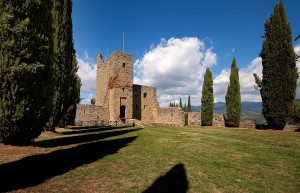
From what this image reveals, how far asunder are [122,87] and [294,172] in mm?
26765

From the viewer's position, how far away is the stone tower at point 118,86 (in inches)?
→ 1233

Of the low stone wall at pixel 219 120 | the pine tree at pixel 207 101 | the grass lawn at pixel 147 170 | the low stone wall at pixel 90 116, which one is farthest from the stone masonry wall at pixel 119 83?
the grass lawn at pixel 147 170

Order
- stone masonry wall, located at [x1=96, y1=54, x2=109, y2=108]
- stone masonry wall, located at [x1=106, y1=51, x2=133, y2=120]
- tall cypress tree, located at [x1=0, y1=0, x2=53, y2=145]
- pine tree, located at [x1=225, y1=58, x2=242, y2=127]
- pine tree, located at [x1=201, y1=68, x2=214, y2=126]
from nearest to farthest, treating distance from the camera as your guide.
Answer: tall cypress tree, located at [x1=0, y1=0, x2=53, y2=145] < pine tree, located at [x1=225, y1=58, x2=242, y2=127] < pine tree, located at [x1=201, y1=68, x2=214, y2=126] < stone masonry wall, located at [x1=106, y1=51, x2=133, y2=120] < stone masonry wall, located at [x1=96, y1=54, x2=109, y2=108]

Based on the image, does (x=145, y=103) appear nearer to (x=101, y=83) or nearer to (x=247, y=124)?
(x=101, y=83)

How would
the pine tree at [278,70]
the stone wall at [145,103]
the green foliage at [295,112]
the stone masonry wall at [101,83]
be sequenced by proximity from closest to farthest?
the green foliage at [295,112], the pine tree at [278,70], the stone masonry wall at [101,83], the stone wall at [145,103]

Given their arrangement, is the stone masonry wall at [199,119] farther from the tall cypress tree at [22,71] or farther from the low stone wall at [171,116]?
the tall cypress tree at [22,71]

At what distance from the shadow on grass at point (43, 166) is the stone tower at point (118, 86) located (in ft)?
70.2

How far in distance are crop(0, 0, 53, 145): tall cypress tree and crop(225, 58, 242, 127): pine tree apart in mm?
20735

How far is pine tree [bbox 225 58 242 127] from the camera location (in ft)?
80.5

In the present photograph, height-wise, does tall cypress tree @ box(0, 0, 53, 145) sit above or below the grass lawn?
above

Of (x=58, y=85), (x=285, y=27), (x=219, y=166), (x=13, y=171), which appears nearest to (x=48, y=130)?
(x=58, y=85)

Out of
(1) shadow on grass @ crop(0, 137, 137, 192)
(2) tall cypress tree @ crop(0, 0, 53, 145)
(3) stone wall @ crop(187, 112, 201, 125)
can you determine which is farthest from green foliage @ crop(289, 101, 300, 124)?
(2) tall cypress tree @ crop(0, 0, 53, 145)

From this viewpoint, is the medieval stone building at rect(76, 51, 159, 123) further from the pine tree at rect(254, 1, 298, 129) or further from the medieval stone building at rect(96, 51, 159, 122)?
the pine tree at rect(254, 1, 298, 129)

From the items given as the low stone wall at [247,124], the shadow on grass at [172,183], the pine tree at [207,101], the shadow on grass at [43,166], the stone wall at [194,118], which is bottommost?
the shadow on grass at [172,183]
